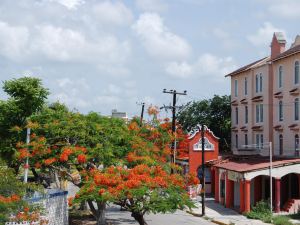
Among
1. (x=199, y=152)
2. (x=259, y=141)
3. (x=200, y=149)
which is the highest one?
(x=259, y=141)

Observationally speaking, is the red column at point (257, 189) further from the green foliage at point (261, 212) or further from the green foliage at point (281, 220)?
the green foliage at point (281, 220)

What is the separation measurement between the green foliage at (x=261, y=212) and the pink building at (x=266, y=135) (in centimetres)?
A: 68

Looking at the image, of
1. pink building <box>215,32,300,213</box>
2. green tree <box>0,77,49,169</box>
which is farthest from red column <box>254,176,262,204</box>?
green tree <box>0,77,49,169</box>

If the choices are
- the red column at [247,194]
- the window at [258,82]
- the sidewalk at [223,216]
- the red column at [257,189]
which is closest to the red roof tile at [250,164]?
the red column at [247,194]

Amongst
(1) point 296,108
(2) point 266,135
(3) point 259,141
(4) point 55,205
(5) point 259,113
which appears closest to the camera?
(4) point 55,205

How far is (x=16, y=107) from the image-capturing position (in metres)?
32.7

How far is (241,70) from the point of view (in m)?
53.8

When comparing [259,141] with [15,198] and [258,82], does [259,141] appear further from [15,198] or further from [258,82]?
[15,198]

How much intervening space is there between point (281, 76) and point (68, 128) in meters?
21.8

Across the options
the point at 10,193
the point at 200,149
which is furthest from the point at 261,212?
the point at 10,193

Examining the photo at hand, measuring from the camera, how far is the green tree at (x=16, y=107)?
32.0 m

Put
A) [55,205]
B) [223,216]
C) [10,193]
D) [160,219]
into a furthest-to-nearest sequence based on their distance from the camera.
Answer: [223,216], [160,219], [55,205], [10,193]

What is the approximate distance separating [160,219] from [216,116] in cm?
2882

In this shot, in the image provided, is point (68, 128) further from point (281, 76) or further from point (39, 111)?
point (281, 76)
